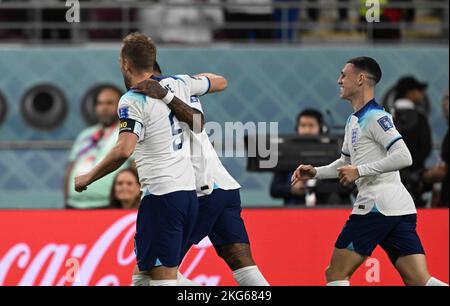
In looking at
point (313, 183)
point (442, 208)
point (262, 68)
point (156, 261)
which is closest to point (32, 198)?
point (262, 68)

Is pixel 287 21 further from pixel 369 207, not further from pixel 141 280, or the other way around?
pixel 141 280

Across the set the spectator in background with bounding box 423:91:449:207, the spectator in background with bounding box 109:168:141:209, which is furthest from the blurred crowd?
the spectator in background with bounding box 109:168:141:209

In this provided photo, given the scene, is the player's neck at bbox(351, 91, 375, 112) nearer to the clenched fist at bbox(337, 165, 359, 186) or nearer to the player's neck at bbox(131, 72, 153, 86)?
the clenched fist at bbox(337, 165, 359, 186)

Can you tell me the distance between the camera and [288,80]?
1545 centimetres

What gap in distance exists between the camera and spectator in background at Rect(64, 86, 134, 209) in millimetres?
12516

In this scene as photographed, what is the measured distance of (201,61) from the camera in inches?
605

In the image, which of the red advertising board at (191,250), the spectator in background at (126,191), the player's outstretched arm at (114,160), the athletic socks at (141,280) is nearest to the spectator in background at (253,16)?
the spectator in background at (126,191)

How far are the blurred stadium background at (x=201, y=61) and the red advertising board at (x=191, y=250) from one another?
11.0ft

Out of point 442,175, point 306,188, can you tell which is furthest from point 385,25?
point 306,188

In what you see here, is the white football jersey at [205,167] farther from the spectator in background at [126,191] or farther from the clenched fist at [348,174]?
the spectator in background at [126,191]

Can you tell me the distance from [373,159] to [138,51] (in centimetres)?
183

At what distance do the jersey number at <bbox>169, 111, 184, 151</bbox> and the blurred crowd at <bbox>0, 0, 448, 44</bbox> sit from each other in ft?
22.1
